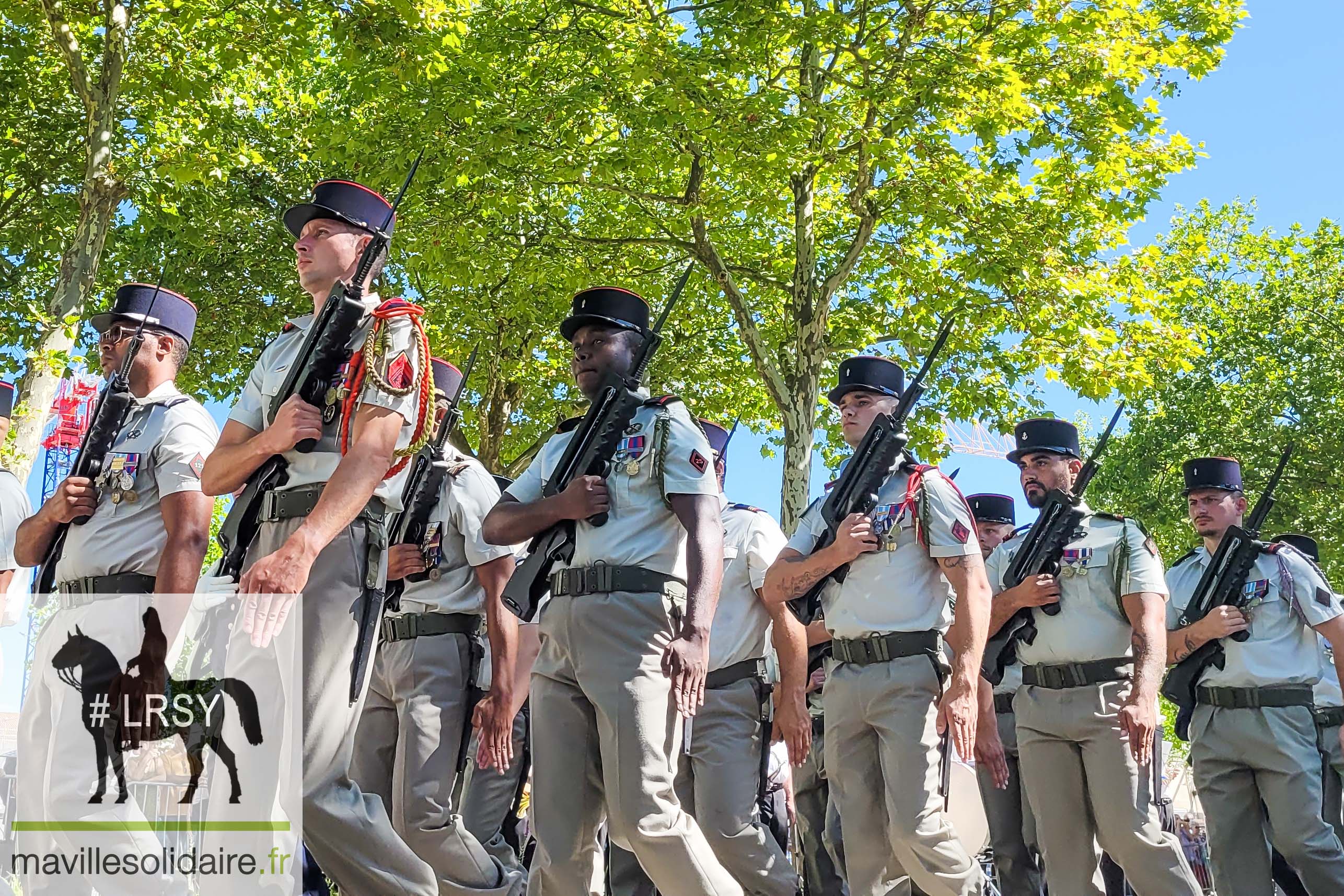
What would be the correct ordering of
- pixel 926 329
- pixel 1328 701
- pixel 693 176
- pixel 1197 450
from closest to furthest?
pixel 1328 701
pixel 693 176
pixel 926 329
pixel 1197 450

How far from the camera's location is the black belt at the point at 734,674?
6535 millimetres

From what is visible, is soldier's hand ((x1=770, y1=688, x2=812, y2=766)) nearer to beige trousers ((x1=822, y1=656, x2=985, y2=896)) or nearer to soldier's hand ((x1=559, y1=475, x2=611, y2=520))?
beige trousers ((x1=822, y1=656, x2=985, y2=896))

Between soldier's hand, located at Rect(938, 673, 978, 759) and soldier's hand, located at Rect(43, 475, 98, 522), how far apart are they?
3.50m

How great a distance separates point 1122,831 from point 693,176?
9721mm

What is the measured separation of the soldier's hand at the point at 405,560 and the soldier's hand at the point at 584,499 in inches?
56.5

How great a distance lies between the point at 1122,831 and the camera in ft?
19.7

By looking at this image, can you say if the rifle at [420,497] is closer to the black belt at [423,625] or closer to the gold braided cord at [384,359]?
the black belt at [423,625]

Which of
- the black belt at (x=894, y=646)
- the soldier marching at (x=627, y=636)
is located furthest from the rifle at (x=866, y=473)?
the black belt at (x=894, y=646)

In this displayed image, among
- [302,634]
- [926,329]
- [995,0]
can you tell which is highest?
[995,0]

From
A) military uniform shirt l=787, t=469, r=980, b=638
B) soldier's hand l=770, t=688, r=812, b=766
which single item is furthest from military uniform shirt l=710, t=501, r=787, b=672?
military uniform shirt l=787, t=469, r=980, b=638

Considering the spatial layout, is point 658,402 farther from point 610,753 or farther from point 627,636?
point 610,753

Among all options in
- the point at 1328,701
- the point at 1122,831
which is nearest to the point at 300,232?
the point at 1122,831

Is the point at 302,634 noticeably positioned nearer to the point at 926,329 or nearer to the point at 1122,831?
the point at 1122,831

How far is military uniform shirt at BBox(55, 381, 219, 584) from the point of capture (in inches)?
197
